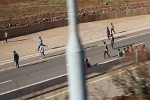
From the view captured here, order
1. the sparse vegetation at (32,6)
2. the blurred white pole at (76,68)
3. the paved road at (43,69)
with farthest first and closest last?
1. the sparse vegetation at (32,6)
2. the paved road at (43,69)
3. the blurred white pole at (76,68)

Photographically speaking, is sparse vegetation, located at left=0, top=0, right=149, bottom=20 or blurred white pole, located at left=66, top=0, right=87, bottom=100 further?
sparse vegetation, located at left=0, top=0, right=149, bottom=20

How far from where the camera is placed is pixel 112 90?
15523 mm

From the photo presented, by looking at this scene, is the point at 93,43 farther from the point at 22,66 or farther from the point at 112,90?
the point at 112,90

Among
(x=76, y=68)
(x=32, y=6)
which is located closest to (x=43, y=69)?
(x=76, y=68)

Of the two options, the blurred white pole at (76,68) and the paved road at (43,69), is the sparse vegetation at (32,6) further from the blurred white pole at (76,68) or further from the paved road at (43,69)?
the blurred white pole at (76,68)

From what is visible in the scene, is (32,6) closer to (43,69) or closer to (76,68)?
(43,69)

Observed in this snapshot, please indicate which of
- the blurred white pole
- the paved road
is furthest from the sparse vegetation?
the blurred white pole

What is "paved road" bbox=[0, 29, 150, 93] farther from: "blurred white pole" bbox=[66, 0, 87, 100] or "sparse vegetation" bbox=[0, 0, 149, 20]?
"sparse vegetation" bbox=[0, 0, 149, 20]

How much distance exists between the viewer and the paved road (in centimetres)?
2325

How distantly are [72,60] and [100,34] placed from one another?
34785 mm

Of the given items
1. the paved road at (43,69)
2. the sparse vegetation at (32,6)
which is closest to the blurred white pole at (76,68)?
the paved road at (43,69)

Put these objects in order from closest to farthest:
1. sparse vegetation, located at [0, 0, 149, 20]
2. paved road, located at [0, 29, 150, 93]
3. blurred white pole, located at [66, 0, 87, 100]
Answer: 1. blurred white pole, located at [66, 0, 87, 100]
2. paved road, located at [0, 29, 150, 93]
3. sparse vegetation, located at [0, 0, 149, 20]

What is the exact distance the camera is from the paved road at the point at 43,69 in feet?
76.3

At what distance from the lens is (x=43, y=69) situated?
26359 mm
